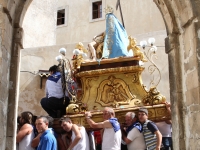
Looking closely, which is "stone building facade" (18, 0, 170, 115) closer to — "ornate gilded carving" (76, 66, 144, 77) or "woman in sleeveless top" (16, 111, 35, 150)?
"ornate gilded carving" (76, 66, 144, 77)

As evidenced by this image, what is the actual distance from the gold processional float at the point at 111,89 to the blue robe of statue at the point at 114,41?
253 mm

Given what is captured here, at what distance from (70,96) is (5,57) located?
2989 mm

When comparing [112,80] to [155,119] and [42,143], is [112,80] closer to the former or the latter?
[155,119]

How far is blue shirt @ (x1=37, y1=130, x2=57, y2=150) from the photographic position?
4.75 metres

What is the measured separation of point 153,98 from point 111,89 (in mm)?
855

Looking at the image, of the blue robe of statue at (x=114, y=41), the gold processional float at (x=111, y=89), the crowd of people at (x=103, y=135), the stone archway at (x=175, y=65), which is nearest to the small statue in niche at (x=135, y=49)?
the gold processional float at (x=111, y=89)

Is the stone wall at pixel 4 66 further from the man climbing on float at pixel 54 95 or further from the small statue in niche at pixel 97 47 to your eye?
the small statue in niche at pixel 97 47

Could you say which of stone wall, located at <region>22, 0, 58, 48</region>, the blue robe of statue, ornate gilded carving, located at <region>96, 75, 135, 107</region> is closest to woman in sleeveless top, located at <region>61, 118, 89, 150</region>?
ornate gilded carving, located at <region>96, 75, 135, 107</region>

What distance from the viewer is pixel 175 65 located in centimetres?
440

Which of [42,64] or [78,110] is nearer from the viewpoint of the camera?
[78,110]

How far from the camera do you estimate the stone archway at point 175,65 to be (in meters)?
3.92

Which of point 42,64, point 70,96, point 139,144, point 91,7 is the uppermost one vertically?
point 91,7

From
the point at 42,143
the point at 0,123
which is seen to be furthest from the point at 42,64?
the point at 0,123

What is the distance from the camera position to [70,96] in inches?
272
